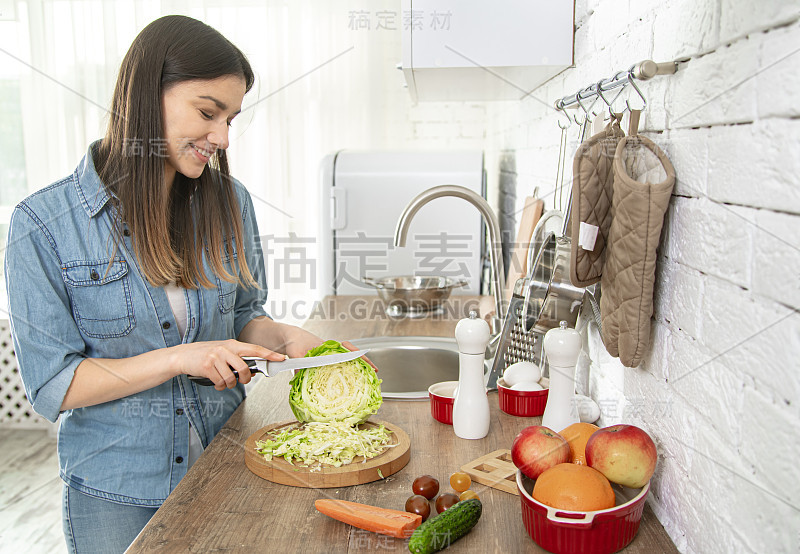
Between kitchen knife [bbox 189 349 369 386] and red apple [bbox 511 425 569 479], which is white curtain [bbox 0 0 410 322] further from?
red apple [bbox 511 425 569 479]

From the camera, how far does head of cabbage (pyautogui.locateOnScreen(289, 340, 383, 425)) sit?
4.22 ft

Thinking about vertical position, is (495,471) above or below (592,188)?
below

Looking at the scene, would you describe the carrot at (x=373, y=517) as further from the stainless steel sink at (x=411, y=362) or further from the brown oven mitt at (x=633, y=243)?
the stainless steel sink at (x=411, y=362)

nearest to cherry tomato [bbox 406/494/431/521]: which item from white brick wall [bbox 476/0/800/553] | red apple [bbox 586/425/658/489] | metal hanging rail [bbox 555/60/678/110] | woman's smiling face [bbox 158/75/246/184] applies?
red apple [bbox 586/425/658/489]

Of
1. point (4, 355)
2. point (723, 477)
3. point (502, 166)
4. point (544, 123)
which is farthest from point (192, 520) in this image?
point (4, 355)

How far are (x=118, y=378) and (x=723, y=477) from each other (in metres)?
1.06

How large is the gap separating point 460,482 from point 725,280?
52 cm

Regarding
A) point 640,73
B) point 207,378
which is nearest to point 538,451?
point 640,73

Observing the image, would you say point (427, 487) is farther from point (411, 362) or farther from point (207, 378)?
point (411, 362)

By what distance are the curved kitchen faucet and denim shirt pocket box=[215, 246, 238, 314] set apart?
0.40 metres

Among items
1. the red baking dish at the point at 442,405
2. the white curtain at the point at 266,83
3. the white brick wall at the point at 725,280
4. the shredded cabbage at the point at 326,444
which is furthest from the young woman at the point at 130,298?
the white curtain at the point at 266,83

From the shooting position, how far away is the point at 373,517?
96 cm

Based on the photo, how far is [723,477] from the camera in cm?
80

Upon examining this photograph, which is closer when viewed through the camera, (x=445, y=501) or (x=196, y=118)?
(x=445, y=501)
